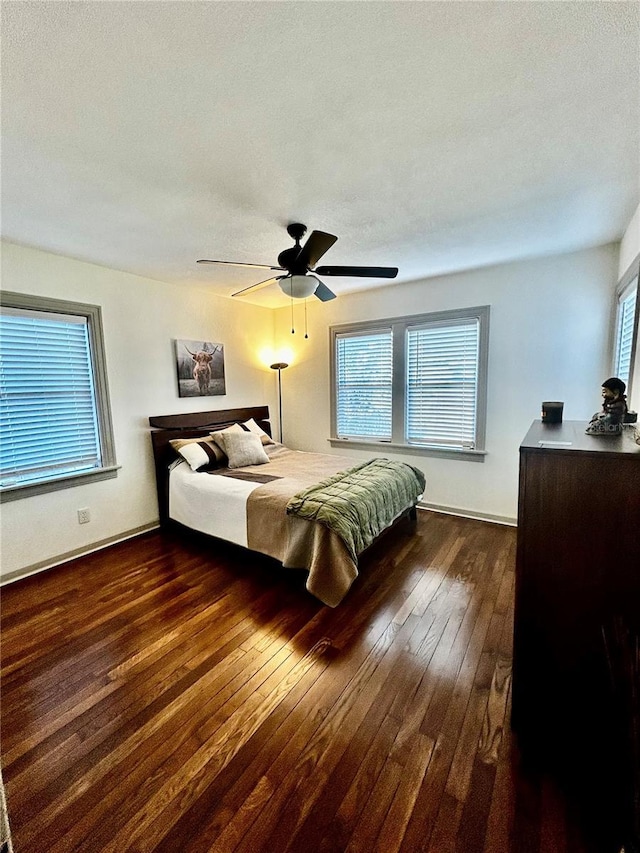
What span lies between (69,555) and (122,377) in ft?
5.50

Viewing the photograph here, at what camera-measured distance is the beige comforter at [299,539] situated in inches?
89.8

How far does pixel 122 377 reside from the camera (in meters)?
3.40

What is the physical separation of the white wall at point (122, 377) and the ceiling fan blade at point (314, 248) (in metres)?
2.03

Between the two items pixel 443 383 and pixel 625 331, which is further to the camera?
pixel 443 383

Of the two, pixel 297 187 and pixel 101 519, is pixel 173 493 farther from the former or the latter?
pixel 297 187

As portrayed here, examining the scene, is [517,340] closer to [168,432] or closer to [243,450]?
[243,450]

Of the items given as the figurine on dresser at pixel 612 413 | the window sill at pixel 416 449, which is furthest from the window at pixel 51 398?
the figurine on dresser at pixel 612 413

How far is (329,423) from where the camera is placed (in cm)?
472

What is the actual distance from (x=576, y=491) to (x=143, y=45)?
216 centimetres

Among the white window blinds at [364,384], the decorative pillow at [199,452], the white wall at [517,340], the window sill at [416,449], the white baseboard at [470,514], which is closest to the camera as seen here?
the white wall at [517,340]

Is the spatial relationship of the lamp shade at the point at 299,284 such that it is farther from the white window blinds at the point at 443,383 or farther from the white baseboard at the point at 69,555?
the white baseboard at the point at 69,555

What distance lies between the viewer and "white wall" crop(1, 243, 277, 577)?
2.77 metres

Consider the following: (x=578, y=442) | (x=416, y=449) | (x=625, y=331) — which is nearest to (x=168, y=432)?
(x=416, y=449)

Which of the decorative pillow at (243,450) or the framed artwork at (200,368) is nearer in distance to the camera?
the decorative pillow at (243,450)
